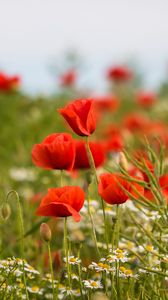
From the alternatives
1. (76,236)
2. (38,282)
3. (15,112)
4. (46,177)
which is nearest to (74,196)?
(38,282)

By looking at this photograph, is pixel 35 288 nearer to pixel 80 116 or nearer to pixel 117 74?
pixel 80 116

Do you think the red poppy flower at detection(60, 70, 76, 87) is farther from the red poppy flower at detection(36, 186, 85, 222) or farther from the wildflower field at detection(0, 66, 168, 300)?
the red poppy flower at detection(36, 186, 85, 222)

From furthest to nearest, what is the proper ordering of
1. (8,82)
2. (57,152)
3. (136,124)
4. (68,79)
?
(68,79)
(136,124)
(8,82)
(57,152)

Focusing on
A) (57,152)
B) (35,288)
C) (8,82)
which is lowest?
(35,288)

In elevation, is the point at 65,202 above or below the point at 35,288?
above

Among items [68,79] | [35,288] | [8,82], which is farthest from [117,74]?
[35,288]

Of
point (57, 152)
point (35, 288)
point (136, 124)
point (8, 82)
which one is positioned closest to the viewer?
point (57, 152)

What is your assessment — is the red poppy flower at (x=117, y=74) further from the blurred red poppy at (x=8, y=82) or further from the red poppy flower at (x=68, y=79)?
the blurred red poppy at (x=8, y=82)
